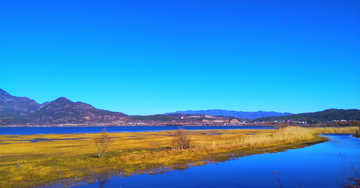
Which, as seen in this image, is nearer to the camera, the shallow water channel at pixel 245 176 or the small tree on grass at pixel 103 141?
the shallow water channel at pixel 245 176

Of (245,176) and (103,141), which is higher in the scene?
(103,141)

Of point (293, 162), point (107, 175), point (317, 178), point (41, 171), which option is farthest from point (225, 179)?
point (41, 171)

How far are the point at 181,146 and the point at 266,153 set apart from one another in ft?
34.0

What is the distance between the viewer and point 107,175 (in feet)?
56.0

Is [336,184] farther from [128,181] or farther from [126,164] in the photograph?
[126,164]

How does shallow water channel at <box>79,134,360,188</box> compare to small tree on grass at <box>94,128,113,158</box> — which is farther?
small tree on grass at <box>94,128,113,158</box>

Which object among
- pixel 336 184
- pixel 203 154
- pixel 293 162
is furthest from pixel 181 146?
pixel 336 184

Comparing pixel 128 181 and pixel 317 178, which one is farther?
pixel 317 178

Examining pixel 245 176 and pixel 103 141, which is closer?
pixel 245 176

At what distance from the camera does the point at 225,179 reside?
54.5 feet

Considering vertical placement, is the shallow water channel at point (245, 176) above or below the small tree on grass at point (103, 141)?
below

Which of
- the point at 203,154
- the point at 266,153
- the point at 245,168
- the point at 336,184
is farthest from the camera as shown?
the point at 266,153

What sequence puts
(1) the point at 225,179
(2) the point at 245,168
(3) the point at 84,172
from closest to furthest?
1. (1) the point at 225,179
2. (3) the point at 84,172
3. (2) the point at 245,168

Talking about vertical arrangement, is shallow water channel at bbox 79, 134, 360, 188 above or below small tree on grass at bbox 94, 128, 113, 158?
below
